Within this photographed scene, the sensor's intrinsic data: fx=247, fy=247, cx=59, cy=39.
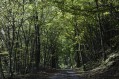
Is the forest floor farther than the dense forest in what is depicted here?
Yes

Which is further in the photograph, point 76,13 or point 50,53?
point 50,53

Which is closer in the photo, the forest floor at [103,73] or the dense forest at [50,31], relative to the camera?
the dense forest at [50,31]

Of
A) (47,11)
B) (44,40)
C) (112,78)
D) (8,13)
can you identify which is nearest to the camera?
(112,78)

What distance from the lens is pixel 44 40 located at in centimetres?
5491

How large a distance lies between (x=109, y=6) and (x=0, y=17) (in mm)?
15644

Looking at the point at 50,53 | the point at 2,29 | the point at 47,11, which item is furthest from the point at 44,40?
the point at 2,29

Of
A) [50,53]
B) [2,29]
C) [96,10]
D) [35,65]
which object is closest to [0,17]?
[2,29]

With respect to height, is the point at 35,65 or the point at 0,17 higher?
the point at 0,17

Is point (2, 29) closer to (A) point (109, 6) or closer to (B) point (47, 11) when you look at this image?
(B) point (47, 11)

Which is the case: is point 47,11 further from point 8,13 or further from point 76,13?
point 76,13

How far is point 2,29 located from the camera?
27.6 metres

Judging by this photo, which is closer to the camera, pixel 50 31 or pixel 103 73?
pixel 103 73

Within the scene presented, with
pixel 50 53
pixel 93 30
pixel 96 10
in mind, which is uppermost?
pixel 96 10

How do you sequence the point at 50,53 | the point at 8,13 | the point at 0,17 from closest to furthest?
the point at 8,13 → the point at 0,17 → the point at 50,53
